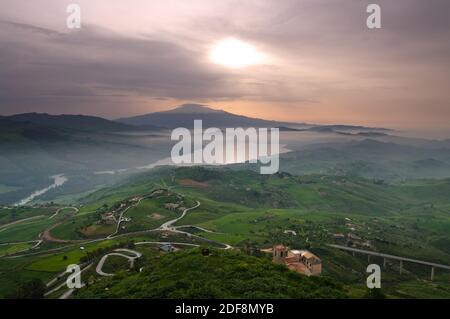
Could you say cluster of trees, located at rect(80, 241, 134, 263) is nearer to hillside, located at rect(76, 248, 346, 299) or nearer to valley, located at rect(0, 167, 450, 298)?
valley, located at rect(0, 167, 450, 298)

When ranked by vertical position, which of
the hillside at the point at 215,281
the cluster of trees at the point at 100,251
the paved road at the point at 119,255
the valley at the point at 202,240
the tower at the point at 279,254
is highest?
the hillside at the point at 215,281

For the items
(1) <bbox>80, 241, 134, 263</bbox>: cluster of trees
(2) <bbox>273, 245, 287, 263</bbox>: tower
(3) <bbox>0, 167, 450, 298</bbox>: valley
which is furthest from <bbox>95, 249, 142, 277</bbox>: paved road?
(2) <bbox>273, 245, 287, 263</bbox>: tower

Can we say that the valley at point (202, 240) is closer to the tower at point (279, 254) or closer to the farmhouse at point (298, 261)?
the tower at point (279, 254)

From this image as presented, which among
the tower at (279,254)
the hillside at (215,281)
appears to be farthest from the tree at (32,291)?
the tower at (279,254)

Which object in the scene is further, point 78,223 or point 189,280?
point 78,223

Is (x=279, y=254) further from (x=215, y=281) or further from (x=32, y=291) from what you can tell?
(x=32, y=291)

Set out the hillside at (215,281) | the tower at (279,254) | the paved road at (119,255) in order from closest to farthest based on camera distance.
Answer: the hillside at (215,281) < the tower at (279,254) < the paved road at (119,255)
